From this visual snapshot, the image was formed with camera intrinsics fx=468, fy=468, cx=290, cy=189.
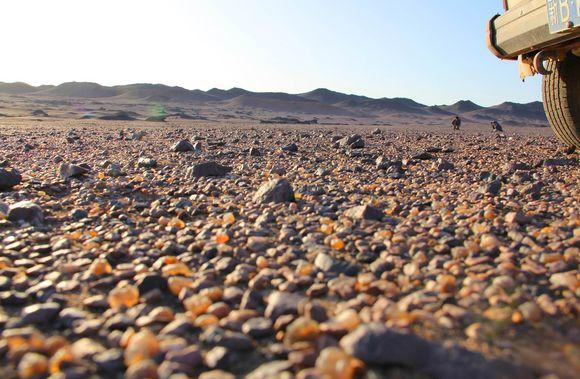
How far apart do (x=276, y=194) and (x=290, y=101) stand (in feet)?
188

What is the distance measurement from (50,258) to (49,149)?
563 centimetres

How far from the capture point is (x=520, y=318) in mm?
1309

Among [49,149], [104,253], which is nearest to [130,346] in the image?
[104,253]

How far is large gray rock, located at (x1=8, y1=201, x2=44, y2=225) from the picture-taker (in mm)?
2600

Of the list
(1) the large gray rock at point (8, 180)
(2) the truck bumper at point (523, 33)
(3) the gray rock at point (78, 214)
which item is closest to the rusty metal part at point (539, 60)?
(2) the truck bumper at point (523, 33)

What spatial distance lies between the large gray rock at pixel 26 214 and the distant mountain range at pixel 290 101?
48.5 meters

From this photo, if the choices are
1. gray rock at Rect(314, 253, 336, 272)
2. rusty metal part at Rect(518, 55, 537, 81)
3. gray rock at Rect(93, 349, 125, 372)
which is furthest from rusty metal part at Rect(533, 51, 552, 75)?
gray rock at Rect(93, 349, 125, 372)

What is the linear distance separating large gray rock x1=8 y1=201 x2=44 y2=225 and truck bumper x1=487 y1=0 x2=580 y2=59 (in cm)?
358

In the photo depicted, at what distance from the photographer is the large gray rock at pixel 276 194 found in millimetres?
3027

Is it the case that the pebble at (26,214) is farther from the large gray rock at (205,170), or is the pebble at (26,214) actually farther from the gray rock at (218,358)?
the gray rock at (218,358)

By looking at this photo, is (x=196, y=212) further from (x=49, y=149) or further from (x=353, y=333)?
(x=49, y=149)

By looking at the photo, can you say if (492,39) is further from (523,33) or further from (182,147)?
(182,147)

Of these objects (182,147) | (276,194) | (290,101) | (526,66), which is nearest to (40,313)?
(276,194)

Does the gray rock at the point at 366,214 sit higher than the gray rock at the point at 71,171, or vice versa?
the gray rock at the point at 71,171
